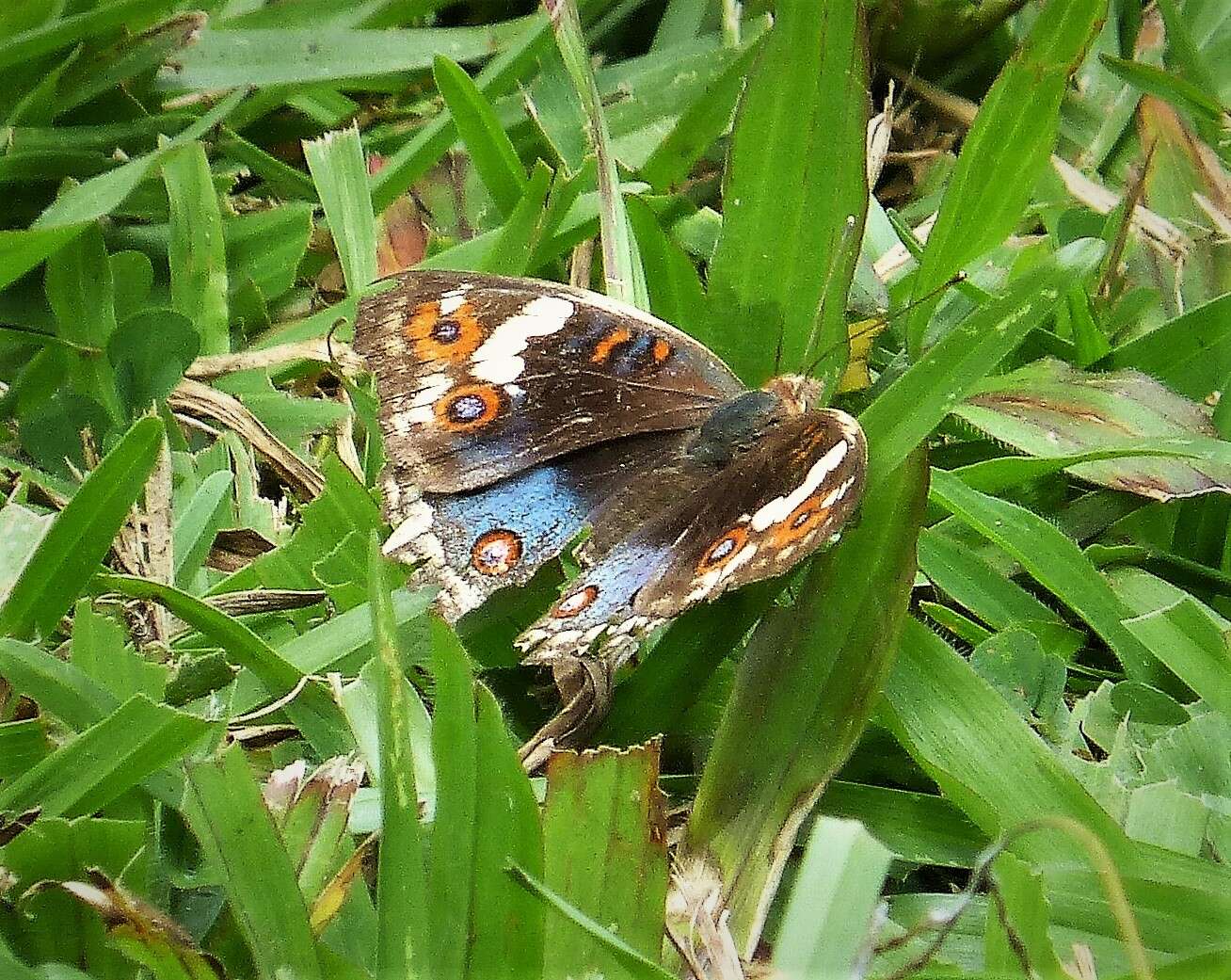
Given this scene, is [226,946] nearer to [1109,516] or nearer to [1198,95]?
[1109,516]

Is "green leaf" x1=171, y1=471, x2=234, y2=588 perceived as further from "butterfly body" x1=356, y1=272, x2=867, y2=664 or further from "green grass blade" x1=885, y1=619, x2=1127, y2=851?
"green grass blade" x1=885, y1=619, x2=1127, y2=851

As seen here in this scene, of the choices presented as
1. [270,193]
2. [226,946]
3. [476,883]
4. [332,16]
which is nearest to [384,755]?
[476,883]

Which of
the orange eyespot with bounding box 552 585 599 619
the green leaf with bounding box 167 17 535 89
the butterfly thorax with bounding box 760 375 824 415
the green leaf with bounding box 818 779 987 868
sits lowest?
the green leaf with bounding box 818 779 987 868

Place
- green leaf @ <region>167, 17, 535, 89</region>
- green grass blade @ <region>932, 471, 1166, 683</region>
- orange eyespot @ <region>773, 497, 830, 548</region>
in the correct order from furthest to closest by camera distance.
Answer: green leaf @ <region>167, 17, 535, 89</region> < green grass blade @ <region>932, 471, 1166, 683</region> < orange eyespot @ <region>773, 497, 830, 548</region>

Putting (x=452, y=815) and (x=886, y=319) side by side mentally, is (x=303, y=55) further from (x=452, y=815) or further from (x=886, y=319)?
(x=452, y=815)

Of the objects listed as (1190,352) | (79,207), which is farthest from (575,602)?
(79,207)

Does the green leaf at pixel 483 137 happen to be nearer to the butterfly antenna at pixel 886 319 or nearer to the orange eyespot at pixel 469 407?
the orange eyespot at pixel 469 407

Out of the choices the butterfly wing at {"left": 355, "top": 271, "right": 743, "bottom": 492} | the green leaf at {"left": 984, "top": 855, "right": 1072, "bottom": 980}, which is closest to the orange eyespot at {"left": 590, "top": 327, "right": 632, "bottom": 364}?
the butterfly wing at {"left": 355, "top": 271, "right": 743, "bottom": 492}

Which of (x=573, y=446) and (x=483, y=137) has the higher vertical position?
(x=483, y=137)
